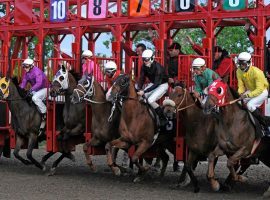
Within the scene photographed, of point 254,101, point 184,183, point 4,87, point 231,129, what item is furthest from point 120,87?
point 4,87

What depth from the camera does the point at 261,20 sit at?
562 inches

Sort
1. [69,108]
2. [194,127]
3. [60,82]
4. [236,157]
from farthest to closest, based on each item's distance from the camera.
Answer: [69,108]
[60,82]
[194,127]
[236,157]

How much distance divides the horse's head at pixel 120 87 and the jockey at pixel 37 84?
114 inches

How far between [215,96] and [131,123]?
92.5 inches

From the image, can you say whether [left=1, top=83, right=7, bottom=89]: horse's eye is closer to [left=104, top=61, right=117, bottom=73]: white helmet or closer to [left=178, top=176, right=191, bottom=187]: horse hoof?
[left=104, top=61, right=117, bottom=73]: white helmet

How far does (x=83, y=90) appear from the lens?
14.8 metres

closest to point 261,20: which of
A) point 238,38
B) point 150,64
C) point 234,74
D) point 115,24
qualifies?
point 234,74

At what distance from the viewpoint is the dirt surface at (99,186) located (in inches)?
504

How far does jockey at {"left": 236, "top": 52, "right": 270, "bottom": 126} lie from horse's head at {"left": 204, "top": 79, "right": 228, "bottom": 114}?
0.46 metres

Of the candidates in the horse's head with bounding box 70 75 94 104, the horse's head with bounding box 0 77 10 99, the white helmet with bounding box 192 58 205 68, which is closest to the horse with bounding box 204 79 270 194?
the white helmet with bounding box 192 58 205 68

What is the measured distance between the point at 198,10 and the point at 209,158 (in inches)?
144

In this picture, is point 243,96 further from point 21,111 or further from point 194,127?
point 21,111

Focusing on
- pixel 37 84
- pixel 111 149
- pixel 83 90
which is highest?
pixel 37 84

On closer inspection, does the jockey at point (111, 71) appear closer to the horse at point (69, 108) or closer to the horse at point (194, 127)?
the horse at point (69, 108)
